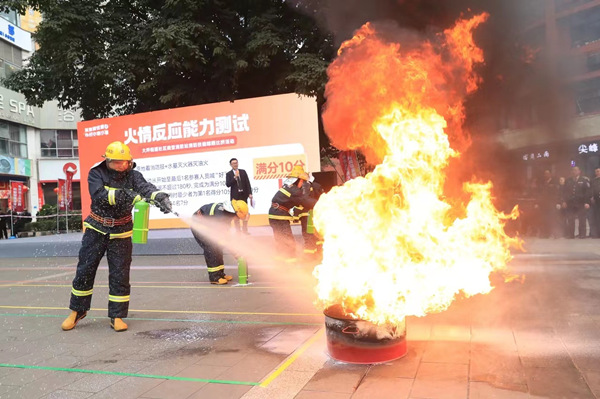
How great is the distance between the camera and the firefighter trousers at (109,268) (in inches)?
201

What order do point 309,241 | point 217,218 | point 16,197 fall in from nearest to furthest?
point 217,218, point 309,241, point 16,197

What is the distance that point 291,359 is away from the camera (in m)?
3.97

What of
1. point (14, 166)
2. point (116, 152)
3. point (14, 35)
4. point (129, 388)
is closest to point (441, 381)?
point (129, 388)

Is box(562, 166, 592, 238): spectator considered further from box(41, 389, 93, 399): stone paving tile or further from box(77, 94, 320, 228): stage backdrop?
box(41, 389, 93, 399): stone paving tile

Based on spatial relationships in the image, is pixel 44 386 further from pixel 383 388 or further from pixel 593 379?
pixel 593 379

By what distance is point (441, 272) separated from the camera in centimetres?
419

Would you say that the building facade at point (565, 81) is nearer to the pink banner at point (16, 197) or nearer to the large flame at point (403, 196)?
the large flame at point (403, 196)

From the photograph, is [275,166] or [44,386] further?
[275,166]

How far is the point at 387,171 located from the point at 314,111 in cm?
868

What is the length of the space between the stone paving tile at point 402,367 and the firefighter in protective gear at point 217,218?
12.5ft

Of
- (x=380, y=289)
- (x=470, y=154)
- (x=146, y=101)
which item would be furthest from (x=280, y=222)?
(x=146, y=101)

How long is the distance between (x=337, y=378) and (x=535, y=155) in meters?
2.43

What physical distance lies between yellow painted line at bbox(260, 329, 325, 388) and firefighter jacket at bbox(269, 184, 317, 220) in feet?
13.6

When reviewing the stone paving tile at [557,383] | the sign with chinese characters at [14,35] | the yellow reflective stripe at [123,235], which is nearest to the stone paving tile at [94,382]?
the yellow reflective stripe at [123,235]
